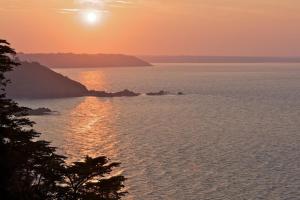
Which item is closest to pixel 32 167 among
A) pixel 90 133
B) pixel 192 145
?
pixel 192 145

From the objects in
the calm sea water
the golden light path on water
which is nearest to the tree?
the calm sea water

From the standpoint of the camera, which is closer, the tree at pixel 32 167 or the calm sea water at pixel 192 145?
the tree at pixel 32 167

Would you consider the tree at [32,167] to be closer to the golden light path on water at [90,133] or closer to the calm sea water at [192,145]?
the calm sea water at [192,145]

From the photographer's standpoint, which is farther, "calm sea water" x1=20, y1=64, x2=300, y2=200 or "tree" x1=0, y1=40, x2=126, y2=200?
"calm sea water" x1=20, y1=64, x2=300, y2=200

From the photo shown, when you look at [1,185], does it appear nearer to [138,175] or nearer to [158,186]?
[158,186]

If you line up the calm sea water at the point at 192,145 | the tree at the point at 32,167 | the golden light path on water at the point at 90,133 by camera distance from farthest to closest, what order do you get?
the golden light path on water at the point at 90,133
the calm sea water at the point at 192,145
the tree at the point at 32,167

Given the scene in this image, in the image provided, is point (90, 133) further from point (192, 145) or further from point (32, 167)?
point (32, 167)

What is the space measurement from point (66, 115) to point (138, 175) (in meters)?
90.6

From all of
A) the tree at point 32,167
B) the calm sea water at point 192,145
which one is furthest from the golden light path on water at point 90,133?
the tree at point 32,167

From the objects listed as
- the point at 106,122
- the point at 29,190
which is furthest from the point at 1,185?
the point at 106,122

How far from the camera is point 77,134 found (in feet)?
376

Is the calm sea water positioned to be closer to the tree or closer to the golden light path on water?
the golden light path on water

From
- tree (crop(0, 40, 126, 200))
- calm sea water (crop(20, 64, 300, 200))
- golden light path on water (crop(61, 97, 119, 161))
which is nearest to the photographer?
tree (crop(0, 40, 126, 200))

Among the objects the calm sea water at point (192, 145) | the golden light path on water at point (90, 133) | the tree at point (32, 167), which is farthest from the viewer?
the golden light path on water at point (90, 133)
